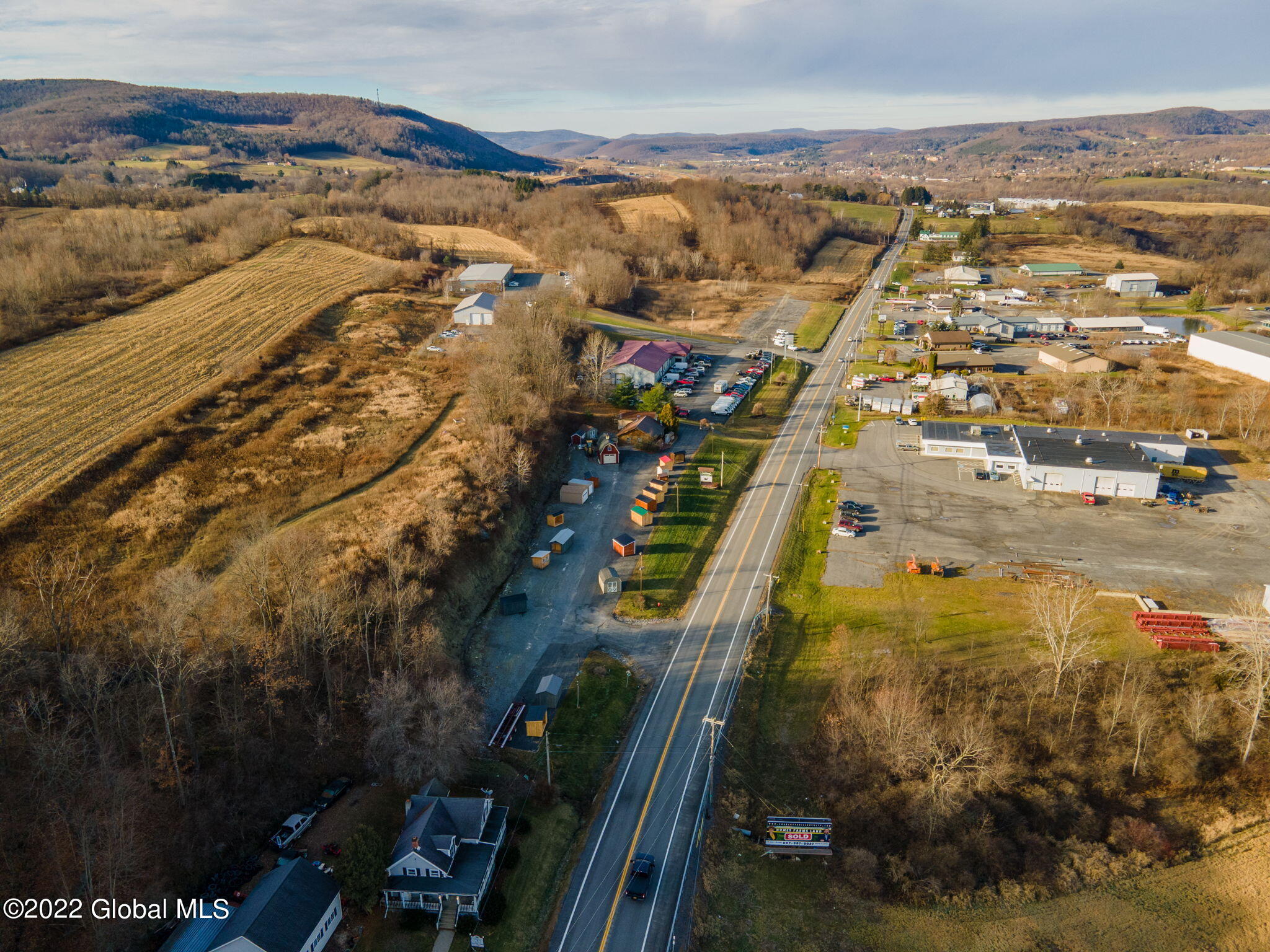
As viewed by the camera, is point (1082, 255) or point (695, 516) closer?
point (695, 516)

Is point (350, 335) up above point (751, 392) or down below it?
above

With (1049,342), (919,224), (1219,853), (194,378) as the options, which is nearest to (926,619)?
(1219,853)

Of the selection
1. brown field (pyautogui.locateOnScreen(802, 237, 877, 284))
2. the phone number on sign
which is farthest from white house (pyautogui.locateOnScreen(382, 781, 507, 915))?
brown field (pyautogui.locateOnScreen(802, 237, 877, 284))

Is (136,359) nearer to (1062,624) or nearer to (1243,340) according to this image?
(1062,624)

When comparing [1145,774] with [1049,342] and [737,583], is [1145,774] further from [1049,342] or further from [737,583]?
[1049,342]

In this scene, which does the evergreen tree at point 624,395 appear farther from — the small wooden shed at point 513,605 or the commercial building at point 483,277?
the commercial building at point 483,277

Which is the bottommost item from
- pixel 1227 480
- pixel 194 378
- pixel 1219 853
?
pixel 1219 853

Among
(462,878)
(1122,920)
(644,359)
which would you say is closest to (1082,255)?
(644,359)
